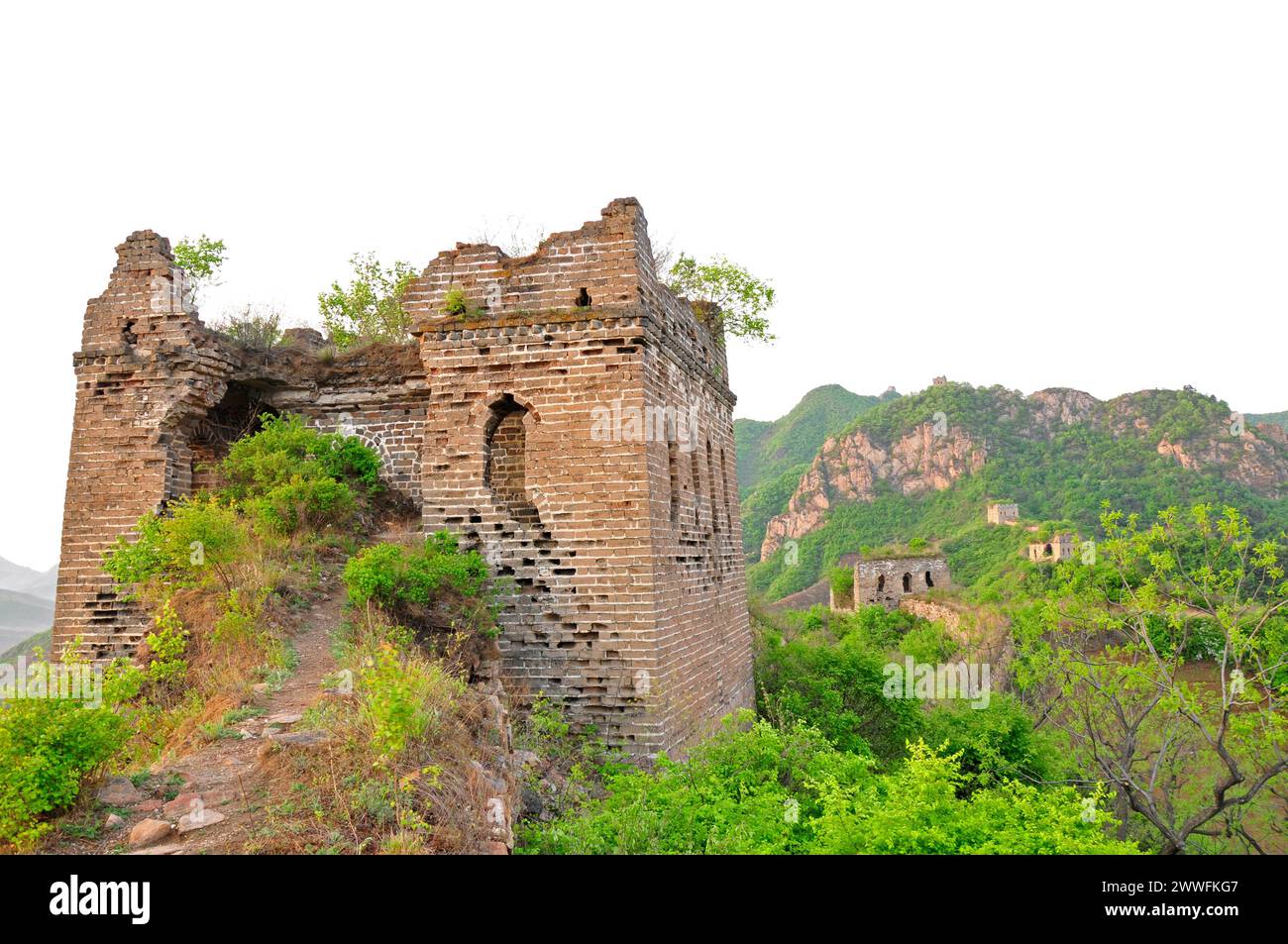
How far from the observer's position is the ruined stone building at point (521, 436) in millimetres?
7980

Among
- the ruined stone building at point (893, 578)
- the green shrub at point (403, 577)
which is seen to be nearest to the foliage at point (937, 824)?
the green shrub at point (403, 577)

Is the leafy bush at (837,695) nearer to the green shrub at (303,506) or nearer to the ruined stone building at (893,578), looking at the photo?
the green shrub at (303,506)

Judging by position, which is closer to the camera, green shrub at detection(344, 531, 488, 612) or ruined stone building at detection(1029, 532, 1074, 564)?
green shrub at detection(344, 531, 488, 612)

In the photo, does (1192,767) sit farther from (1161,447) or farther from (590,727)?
(1161,447)

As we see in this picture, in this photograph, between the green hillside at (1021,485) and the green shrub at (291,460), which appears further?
the green hillside at (1021,485)

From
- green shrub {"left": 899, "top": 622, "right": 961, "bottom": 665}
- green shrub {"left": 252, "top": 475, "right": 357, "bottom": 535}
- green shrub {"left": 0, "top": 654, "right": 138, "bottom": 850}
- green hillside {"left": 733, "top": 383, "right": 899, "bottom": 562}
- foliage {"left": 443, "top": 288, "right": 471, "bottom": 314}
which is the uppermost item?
green hillside {"left": 733, "top": 383, "right": 899, "bottom": 562}

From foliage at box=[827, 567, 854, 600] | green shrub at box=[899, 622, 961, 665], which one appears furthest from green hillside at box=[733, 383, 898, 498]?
green shrub at box=[899, 622, 961, 665]

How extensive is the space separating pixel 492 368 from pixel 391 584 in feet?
8.70

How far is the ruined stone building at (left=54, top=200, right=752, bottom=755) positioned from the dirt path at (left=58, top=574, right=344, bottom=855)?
2448mm

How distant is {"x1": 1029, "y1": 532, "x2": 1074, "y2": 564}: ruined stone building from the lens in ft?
134

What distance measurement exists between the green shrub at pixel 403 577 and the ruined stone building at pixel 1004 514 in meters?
54.9

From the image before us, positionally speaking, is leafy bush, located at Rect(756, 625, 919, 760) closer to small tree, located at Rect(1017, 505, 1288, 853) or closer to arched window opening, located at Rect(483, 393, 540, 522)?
small tree, located at Rect(1017, 505, 1288, 853)

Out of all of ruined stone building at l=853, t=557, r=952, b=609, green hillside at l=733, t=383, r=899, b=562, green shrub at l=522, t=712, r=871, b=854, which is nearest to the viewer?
green shrub at l=522, t=712, r=871, b=854

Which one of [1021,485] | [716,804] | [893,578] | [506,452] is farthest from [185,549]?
[1021,485]
